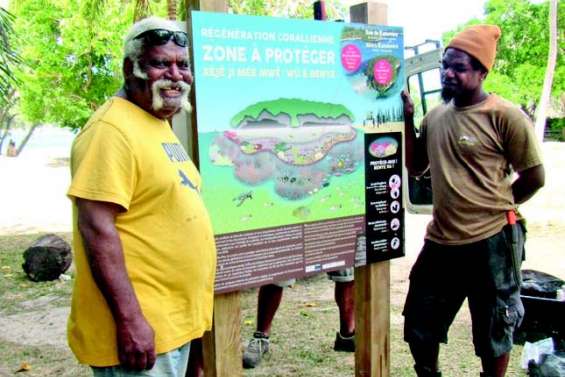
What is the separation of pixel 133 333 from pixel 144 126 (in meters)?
0.68

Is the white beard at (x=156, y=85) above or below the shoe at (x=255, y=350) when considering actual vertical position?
above

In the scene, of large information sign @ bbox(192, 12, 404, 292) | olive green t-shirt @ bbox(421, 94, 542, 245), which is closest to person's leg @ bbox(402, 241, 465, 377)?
olive green t-shirt @ bbox(421, 94, 542, 245)

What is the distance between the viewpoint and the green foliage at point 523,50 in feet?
83.8

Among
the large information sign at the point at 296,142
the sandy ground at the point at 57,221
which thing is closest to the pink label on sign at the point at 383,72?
the large information sign at the point at 296,142

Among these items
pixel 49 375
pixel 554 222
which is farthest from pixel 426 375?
pixel 554 222

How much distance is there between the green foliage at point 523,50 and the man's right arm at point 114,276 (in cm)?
2534

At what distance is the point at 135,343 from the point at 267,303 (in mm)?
2369

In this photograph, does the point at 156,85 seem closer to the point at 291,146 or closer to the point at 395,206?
the point at 291,146

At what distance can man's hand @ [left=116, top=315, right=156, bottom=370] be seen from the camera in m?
1.86

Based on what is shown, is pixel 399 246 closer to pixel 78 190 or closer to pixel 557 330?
pixel 557 330

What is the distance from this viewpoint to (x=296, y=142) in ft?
9.32

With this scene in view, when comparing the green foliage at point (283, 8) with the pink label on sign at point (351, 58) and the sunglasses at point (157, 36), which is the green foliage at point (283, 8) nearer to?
the pink label on sign at point (351, 58)

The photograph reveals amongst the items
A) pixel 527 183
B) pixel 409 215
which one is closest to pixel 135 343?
pixel 527 183

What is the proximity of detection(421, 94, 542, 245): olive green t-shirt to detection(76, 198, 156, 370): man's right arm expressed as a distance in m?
1.87
